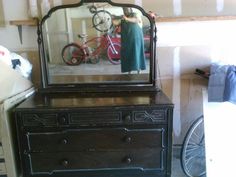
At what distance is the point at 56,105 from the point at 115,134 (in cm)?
40

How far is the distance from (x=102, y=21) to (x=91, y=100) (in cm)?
60

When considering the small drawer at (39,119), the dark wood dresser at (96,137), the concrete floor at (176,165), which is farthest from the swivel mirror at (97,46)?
the concrete floor at (176,165)

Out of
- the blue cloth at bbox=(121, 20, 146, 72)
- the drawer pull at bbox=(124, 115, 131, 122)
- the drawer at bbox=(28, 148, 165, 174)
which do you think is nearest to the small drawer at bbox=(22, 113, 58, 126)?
the drawer at bbox=(28, 148, 165, 174)

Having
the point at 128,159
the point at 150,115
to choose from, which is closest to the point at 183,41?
the point at 150,115

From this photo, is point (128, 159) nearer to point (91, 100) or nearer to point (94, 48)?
point (91, 100)

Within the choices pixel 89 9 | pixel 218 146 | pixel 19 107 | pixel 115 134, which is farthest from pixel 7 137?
pixel 218 146

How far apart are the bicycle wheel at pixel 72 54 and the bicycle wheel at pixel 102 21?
0.21 metres

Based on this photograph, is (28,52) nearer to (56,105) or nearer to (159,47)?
(56,105)

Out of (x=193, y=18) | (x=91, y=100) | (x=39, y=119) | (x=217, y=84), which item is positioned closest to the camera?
(x=39, y=119)

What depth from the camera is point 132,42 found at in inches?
75.5

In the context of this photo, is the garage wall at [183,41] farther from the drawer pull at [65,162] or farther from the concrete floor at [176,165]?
the drawer pull at [65,162]

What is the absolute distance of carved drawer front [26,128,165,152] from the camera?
1600 millimetres

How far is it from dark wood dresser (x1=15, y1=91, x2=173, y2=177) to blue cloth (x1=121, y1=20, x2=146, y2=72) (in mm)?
363

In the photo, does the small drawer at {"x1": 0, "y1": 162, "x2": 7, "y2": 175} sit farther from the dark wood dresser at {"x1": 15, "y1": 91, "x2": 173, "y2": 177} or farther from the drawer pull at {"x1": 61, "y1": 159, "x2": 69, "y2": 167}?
the drawer pull at {"x1": 61, "y1": 159, "x2": 69, "y2": 167}
